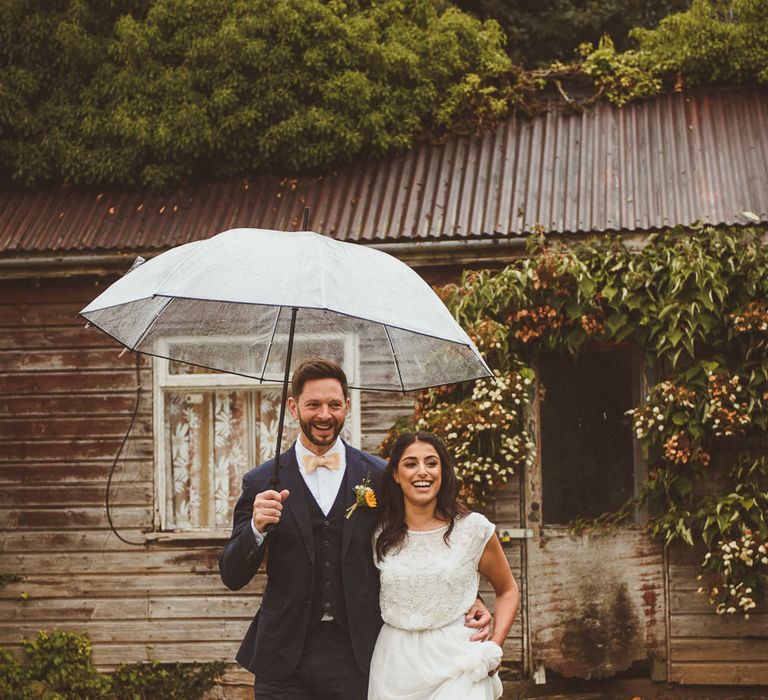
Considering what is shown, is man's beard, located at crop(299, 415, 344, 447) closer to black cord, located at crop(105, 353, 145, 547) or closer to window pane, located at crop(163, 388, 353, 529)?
window pane, located at crop(163, 388, 353, 529)

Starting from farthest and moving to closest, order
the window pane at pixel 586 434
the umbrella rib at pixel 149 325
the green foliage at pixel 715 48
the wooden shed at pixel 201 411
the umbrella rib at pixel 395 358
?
the green foliage at pixel 715 48 → the window pane at pixel 586 434 → the wooden shed at pixel 201 411 → the umbrella rib at pixel 395 358 → the umbrella rib at pixel 149 325

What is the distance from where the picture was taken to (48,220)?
8258 millimetres

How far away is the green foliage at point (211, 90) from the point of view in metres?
8.47

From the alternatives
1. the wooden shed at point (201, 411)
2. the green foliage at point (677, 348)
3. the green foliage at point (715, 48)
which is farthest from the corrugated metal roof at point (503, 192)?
the green foliage at point (677, 348)

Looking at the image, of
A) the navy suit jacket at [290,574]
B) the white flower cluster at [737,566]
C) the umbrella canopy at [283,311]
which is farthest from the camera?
the white flower cluster at [737,566]

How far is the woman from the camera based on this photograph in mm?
3885

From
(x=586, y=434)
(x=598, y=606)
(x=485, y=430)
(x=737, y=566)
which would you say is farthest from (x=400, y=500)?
(x=586, y=434)

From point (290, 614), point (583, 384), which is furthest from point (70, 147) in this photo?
point (290, 614)

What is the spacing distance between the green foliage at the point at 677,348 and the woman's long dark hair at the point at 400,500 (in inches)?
121

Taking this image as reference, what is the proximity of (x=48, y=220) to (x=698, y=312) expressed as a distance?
196 inches

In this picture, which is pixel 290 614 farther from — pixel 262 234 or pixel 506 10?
pixel 506 10

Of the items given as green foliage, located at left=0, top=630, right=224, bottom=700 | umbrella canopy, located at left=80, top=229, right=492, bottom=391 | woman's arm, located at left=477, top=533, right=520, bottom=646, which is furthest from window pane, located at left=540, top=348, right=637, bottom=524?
woman's arm, located at left=477, top=533, right=520, bottom=646

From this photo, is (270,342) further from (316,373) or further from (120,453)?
(120,453)

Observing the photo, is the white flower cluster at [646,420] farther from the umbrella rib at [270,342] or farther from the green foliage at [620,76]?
the umbrella rib at [270,342]
